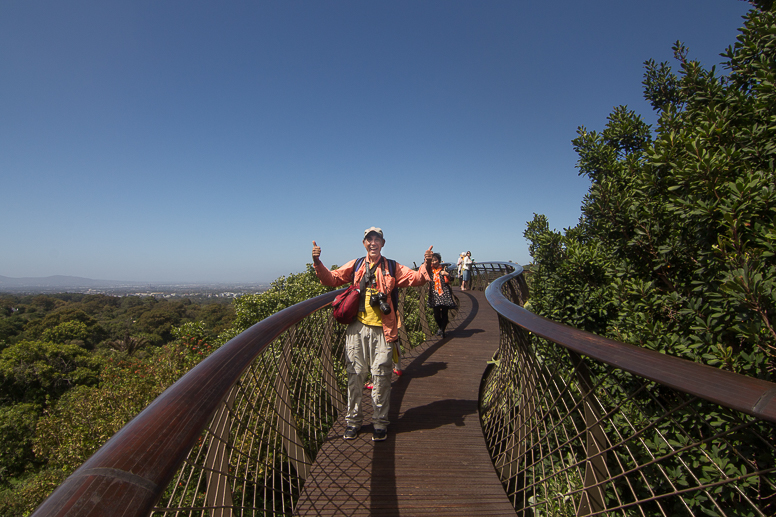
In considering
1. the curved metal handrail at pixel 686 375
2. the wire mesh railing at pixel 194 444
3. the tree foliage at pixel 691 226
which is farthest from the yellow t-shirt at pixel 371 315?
the tree foliage at pixel 691 226

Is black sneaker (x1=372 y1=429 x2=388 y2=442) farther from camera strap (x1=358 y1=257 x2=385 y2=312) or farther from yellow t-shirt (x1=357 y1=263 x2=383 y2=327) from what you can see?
camera strap (x1=358 y1=257 x2=385 y2=312)

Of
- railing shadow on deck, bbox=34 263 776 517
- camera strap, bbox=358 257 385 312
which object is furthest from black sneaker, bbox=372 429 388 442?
camera strap, bbox=358 257 385 312

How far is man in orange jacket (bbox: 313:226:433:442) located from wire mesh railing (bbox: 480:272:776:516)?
29.5 inches

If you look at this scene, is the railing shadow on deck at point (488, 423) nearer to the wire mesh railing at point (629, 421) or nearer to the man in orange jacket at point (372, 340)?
the wire mesh railing at point (629, 421)

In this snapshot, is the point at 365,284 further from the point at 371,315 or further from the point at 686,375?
the point at 686,375

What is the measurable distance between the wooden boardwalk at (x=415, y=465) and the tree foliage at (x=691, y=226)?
1394mm

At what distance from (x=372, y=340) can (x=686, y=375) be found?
81.6 inches

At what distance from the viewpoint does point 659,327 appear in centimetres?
273

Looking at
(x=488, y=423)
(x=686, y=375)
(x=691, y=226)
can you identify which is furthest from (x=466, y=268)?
(x=686, y=375)

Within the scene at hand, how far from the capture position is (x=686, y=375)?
934mm

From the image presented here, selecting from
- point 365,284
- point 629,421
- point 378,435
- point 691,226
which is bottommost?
point 378,435

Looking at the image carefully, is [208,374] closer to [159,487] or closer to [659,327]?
[159,487]

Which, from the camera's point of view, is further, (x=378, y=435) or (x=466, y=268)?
(x=466, y=268)

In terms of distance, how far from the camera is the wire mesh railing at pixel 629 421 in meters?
0.86
